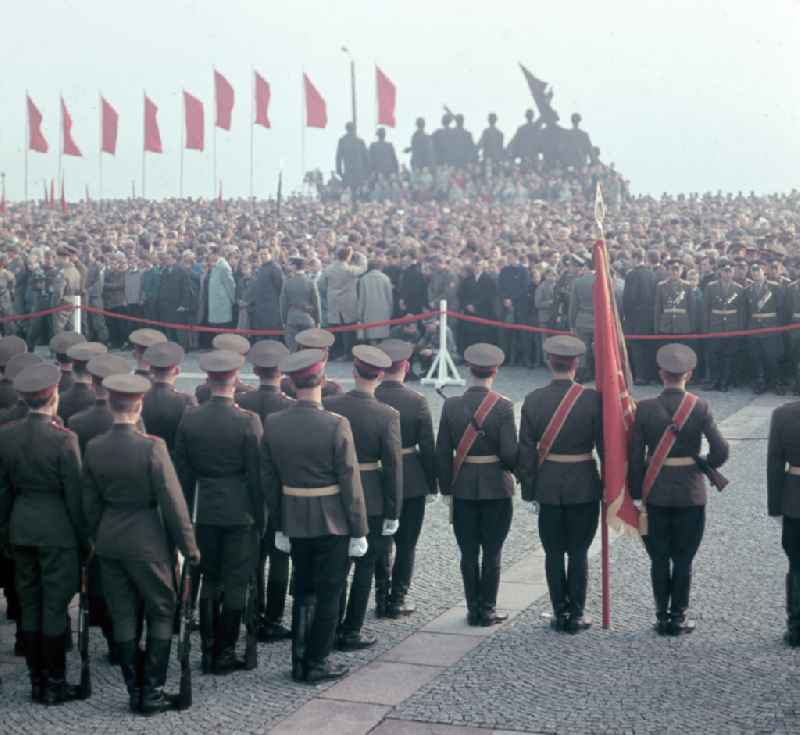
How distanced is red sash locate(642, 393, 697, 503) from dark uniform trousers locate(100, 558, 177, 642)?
9.23 ft

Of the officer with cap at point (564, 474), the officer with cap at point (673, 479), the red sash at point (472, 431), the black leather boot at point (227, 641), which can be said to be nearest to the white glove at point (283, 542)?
the black leather boot at point (227, 641)

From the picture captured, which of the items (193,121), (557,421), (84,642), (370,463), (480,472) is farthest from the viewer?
(193,121)

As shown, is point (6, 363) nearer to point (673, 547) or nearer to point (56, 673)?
point (56, 673)

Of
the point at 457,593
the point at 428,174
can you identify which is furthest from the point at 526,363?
the point at 428,174

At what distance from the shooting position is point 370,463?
769cm

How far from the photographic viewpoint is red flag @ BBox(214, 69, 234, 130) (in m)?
42.0

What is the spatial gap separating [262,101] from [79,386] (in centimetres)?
3493

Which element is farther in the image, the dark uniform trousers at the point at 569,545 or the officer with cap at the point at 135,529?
the dark uniform trousers at the point at 569,545

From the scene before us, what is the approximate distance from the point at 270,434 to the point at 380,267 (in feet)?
43.2

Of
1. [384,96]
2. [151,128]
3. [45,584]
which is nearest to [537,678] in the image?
[45,584]

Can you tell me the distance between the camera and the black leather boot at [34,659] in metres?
6.94

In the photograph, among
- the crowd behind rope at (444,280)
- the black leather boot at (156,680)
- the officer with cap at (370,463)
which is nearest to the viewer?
the black leather boot at (156,680)

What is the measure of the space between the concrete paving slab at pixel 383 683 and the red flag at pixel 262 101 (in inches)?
1429

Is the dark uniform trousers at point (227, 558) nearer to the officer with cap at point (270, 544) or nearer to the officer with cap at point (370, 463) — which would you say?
the officer with cap at point (270, 544)
